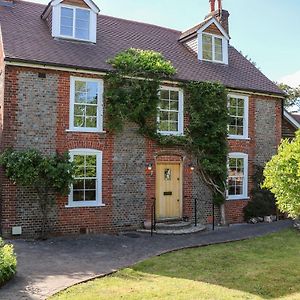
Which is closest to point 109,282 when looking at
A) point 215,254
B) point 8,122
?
point 215,254

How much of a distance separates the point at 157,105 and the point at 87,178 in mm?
4077

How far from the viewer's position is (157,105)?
16250 mm

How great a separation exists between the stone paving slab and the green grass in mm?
558

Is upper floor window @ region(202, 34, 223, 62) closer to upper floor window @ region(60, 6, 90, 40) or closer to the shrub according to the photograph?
the shrub

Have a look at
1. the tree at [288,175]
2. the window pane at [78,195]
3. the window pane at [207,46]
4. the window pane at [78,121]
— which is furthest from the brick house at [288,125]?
the tree at [288,175]

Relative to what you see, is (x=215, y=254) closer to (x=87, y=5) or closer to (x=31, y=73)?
(x=31, y=73)

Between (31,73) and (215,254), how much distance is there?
887 cm

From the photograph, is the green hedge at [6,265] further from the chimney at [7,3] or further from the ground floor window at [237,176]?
the chimney at [7,3]

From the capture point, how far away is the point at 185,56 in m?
19.6

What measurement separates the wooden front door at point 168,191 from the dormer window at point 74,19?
6.37 m

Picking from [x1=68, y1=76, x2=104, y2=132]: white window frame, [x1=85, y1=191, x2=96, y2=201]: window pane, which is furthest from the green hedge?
[x1=68, y1=76, x2=104, y2=132]: white window frame

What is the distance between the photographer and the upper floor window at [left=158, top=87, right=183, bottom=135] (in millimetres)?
16875

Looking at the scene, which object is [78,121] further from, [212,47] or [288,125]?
[288,125]

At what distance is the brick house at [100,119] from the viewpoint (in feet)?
46.5
